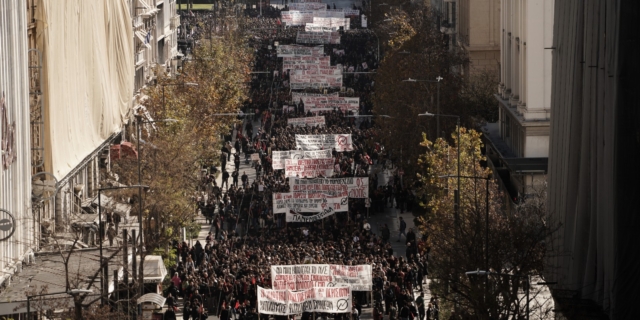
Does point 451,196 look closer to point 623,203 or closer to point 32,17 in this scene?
point 32,17

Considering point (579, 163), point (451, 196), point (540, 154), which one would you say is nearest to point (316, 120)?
point (540, 154)

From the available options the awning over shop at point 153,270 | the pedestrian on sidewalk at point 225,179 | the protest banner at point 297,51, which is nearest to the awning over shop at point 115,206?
the awning over shop at point 153,270

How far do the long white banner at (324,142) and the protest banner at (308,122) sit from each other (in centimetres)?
592

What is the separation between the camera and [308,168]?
72625mm

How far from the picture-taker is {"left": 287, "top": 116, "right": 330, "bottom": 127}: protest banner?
290 feet

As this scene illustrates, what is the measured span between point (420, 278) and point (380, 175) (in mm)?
31735

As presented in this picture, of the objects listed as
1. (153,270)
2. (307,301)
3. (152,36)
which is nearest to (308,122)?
(152,36)

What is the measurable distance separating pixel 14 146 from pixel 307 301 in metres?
10.3

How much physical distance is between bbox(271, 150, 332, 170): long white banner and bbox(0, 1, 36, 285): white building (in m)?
19.4

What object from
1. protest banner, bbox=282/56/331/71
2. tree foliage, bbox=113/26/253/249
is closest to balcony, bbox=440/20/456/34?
protest banner, bbox=282/56/331/71

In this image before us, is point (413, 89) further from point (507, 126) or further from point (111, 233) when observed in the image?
point (111, 233)

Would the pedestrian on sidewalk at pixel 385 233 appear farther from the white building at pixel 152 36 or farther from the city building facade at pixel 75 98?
the white building at pixel 152 36

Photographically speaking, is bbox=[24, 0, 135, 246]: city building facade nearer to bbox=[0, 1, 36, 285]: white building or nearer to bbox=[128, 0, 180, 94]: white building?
bbox=[0, 1, 36, 285]: white building

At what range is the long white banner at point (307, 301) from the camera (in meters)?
49.2
